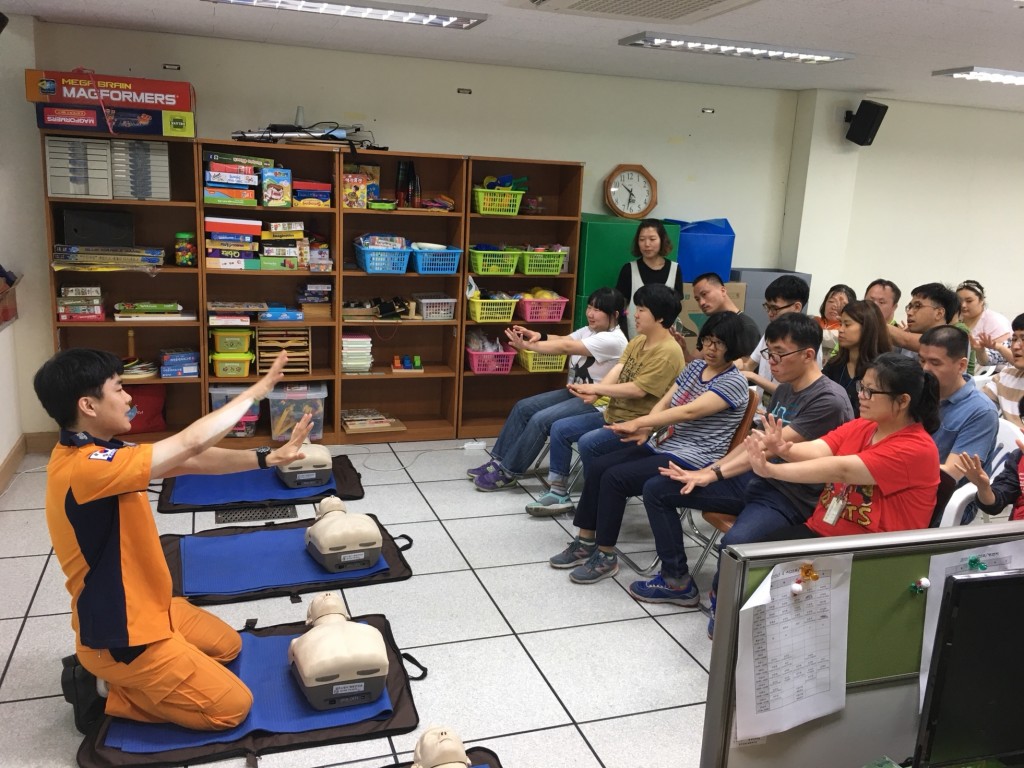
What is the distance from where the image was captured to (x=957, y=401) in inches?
134

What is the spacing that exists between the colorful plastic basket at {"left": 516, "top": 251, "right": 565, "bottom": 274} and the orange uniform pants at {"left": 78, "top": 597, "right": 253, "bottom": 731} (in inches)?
145

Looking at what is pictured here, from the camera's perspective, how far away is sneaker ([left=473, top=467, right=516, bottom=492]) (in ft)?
16.4

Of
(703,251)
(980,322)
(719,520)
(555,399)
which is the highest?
(703,251)

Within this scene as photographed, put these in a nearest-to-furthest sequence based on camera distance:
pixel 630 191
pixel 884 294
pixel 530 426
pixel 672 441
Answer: pixel 672 441, pixel 530 426, pixel 884 294, pixel 630 191

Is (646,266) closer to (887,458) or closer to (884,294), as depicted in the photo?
(884,294)

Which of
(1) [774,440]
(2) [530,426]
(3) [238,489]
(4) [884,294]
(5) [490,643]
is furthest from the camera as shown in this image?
(4) [884,294]

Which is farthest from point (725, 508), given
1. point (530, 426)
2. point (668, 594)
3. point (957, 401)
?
point (530, 426)

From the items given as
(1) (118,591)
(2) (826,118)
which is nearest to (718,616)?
(1) (118,591)

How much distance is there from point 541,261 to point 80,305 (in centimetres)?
303

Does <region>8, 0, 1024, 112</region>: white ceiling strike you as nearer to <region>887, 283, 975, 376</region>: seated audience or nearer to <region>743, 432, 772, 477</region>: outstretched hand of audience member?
<region>887, 283, 975, 376</region>: seated audience

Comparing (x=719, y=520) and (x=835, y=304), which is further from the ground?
(x=835, y=304)

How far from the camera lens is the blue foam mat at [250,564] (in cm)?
364

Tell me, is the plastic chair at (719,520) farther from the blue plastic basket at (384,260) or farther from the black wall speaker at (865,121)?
the black wall speaker at (865,121)

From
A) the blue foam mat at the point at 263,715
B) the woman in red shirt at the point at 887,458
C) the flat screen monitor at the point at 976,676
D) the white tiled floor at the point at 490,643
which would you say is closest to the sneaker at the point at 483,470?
the white tiled floor at the point at 490,643
